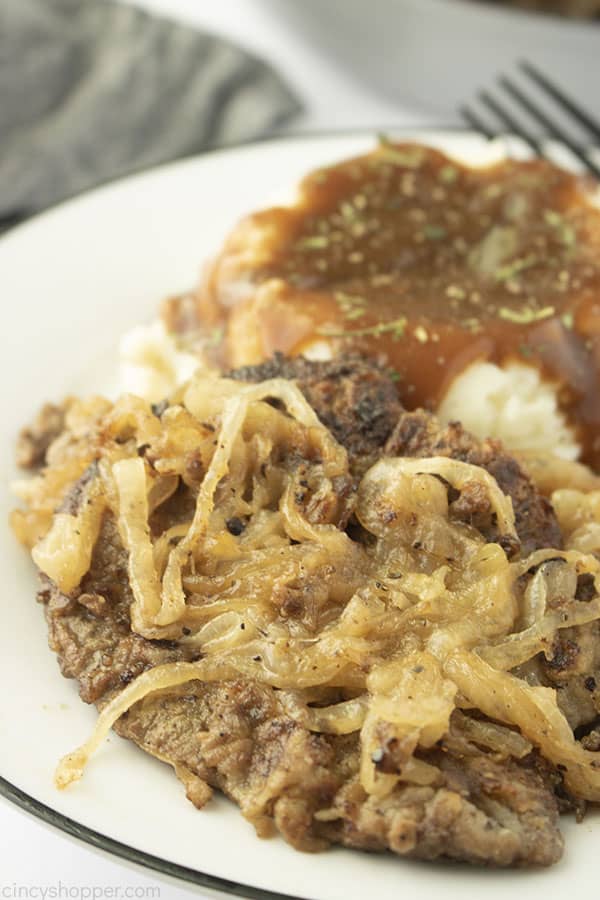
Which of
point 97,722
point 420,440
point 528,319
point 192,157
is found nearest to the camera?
point 97,722

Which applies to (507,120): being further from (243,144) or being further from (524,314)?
(524,314)

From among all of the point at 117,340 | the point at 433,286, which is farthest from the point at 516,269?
the point at 117,340

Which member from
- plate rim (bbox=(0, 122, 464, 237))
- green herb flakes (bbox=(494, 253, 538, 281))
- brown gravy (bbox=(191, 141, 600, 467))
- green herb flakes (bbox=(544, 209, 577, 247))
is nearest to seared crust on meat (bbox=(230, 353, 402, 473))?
brown gravy (bbox=(191, 141, 600, 467))

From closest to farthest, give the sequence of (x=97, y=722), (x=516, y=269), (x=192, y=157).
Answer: (x=97, y=722) → (x=516, y=269) → (x=192, y=157)

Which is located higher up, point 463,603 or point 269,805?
point 463,603

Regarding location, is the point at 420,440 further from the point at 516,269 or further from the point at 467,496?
the point at 516,269

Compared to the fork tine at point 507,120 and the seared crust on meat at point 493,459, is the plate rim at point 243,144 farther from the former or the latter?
the seared crust on meat at point 493,459

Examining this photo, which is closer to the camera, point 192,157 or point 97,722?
point 97,722

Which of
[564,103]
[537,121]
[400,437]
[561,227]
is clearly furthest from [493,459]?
[537,121]
